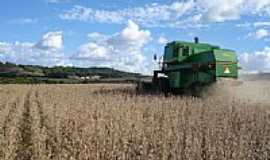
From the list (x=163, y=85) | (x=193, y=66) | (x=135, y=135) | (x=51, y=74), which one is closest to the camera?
(x=135, y=135)

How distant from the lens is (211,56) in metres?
18.7

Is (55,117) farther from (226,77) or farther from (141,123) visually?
(226,77)

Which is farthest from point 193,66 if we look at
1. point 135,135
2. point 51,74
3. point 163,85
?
point 51,74

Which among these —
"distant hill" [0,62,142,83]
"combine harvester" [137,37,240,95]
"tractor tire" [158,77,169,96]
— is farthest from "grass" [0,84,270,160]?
"distant hill" [0,62,142,83]

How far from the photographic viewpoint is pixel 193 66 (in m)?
19.3

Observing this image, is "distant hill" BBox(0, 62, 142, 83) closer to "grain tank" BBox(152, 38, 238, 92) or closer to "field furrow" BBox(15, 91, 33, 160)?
"grain tank" BBox(152, 38, 238, 92)

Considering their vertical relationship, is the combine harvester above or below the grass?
above

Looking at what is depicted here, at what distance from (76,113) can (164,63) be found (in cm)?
1163

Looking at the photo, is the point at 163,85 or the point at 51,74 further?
the point at 51,74

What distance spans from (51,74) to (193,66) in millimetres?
35905

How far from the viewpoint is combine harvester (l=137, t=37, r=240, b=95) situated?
18562mm

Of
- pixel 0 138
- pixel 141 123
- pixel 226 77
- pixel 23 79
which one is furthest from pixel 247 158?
pixel 23 79

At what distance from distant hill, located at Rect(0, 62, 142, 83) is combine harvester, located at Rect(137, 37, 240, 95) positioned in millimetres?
24124

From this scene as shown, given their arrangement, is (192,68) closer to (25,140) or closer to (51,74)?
(25,140)
